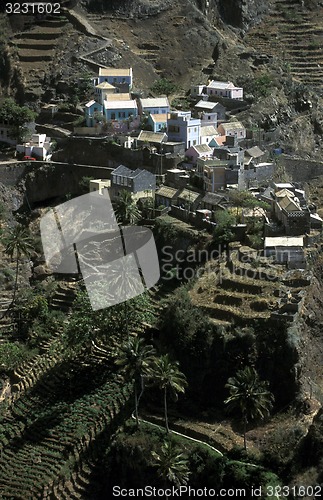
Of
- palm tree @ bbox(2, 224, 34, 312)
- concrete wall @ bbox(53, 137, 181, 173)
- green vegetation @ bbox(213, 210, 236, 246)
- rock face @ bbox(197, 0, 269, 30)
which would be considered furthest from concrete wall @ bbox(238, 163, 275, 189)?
rock face @ bbox(197, 0, 269, 30)

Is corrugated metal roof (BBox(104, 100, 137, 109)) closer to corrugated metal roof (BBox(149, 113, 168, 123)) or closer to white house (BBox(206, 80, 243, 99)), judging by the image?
corrugated metal roof (BBox(149, 113, 168, 123))

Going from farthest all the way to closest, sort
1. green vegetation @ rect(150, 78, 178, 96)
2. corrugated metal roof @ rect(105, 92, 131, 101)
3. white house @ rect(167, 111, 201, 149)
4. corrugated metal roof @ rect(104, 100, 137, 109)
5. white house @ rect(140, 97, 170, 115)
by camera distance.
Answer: green vegetation @ rect(150, 78, 178, 96) < corrugated metal roof @ rect(105, 92, 131, 101) < white house @ rect(140, 97, 170, 115) < corrugated metal roof @ rect(104, 100, 137, 109) < white house @ rect(167, 111, 201, 149)

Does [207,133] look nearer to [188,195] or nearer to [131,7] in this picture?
[188,195]

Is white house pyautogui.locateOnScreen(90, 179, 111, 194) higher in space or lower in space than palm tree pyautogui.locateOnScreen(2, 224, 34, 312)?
higher

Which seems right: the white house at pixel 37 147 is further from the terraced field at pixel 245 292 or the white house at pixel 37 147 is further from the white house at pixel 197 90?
the terraced field at pixel 245 292

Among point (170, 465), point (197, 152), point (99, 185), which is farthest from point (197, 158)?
point (170, 465)

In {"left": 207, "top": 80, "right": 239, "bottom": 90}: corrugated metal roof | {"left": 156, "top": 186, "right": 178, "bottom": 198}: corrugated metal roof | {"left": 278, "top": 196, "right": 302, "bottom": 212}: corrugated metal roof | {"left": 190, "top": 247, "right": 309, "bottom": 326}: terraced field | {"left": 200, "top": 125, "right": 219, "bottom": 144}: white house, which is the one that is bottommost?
{"left": 190, "top": 247, "right": 309, "bottom": 326}: terraced field
